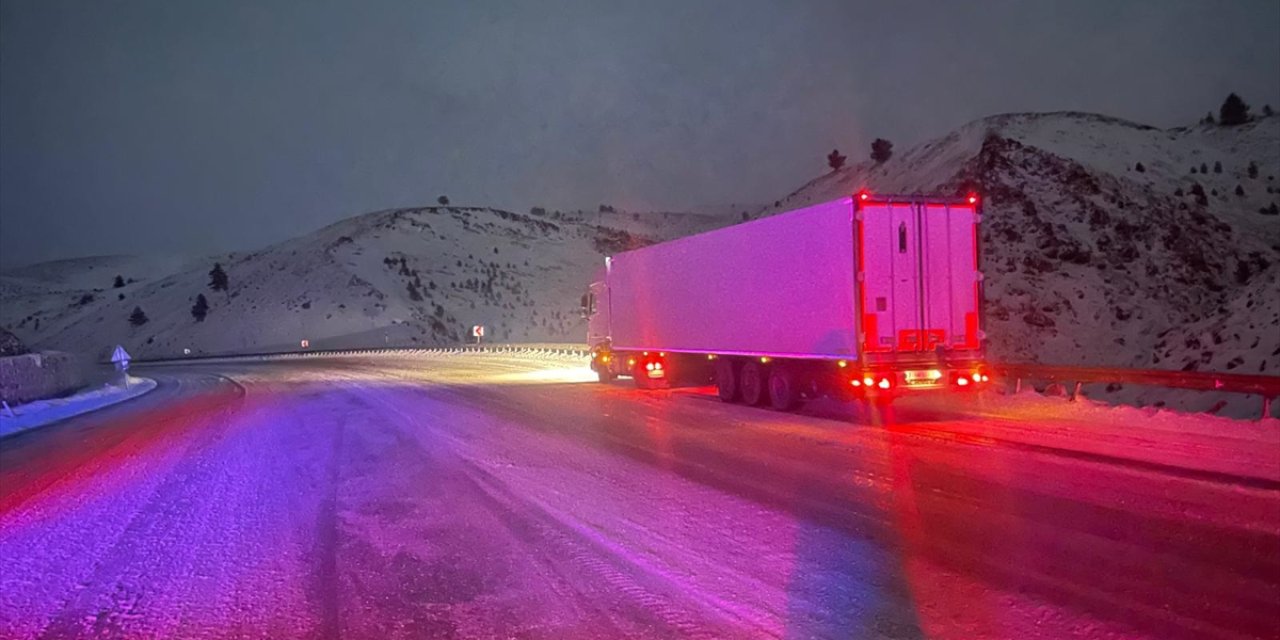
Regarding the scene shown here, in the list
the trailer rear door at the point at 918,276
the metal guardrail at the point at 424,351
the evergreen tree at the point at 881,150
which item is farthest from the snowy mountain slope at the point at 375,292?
the trailer rear door at the point at 918,276

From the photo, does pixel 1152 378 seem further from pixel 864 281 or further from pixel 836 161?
pixel 836 161

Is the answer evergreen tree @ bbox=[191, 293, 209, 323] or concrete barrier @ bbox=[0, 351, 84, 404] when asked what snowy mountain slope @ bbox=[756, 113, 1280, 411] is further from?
evergreen tree @ bbox=[191, 293, 209, 323]

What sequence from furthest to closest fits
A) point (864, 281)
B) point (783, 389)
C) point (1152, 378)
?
point (783, 389) → point (1152, 378) → point (864, 281)

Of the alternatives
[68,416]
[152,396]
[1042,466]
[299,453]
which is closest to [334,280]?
[152,396]

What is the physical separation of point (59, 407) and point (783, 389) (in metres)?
24.8

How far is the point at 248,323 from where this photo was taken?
102938mm

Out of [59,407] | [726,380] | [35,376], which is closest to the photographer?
[726,380]

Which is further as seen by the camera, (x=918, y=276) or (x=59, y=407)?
(x=59, y=407)

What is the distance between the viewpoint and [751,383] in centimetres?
2098

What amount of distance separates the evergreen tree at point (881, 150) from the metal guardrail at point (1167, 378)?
73.6m

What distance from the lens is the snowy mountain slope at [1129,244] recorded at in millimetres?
29156

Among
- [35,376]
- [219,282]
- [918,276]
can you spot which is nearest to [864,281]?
[918,276]

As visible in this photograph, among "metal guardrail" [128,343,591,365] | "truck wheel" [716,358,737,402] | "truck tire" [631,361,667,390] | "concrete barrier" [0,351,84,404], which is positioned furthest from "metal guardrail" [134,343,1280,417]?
"concrete barrier" [0,351,84,404]

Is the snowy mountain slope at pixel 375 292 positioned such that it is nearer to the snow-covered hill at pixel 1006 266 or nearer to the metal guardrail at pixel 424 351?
the snow-covered hill at pixel 1006 266
